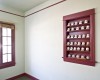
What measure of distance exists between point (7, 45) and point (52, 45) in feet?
5.82

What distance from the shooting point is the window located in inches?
126

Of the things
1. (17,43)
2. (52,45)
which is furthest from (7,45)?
(52,45)

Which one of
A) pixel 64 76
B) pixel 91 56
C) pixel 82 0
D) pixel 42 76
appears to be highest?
pixel 82 0

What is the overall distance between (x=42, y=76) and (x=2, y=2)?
2.85 metres

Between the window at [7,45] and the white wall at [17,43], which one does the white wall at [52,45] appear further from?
the window at [7,45]

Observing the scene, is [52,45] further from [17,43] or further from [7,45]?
[7,45]

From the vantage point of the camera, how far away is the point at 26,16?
381 cm

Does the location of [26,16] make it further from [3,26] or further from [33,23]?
[3,26]

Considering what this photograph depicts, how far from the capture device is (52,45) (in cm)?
278

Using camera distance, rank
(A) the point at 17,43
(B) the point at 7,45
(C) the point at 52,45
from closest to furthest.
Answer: (C) the point at 52,45, (B) the point at 7,45, (A) the point at 17,43

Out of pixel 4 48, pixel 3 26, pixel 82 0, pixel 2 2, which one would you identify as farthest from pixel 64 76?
pixel 2 2

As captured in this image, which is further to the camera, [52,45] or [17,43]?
[17,43]

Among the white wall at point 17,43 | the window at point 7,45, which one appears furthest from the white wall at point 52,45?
the window at point 7,45

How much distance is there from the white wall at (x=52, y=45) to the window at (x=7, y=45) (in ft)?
1.85
